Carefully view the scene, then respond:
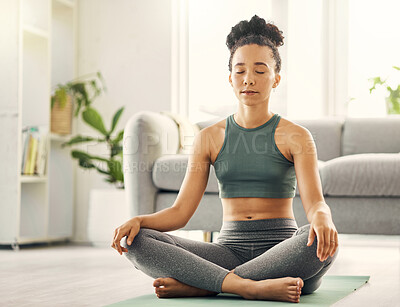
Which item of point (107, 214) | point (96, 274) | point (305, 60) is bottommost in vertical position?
point (96, 274)

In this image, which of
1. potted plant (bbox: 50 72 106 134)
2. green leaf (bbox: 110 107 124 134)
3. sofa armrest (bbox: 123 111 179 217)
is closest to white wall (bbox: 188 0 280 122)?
green leaf (bbox: 110 107 124 134)

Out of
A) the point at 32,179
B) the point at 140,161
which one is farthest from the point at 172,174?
the point at 32,179

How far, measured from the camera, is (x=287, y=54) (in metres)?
4.12

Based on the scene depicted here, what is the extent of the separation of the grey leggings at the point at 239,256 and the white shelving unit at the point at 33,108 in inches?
87.4

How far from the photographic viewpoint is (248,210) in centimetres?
166

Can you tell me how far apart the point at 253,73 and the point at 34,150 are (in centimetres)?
244

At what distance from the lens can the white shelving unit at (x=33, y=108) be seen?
11.9 ft

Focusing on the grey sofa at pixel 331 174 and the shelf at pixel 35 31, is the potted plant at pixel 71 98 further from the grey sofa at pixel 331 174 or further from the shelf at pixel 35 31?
the grey sofa at pixel 331 174

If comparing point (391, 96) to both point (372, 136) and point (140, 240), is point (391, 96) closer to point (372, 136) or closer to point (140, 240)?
point (372, 136)

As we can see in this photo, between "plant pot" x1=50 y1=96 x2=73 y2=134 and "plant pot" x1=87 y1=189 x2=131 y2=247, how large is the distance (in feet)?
1.97

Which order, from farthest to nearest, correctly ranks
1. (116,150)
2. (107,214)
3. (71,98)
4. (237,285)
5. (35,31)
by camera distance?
(71,98)
(116,150)
(35,31)
(107,214)
(237,285)

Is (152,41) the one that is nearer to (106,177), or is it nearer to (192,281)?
(106,177)

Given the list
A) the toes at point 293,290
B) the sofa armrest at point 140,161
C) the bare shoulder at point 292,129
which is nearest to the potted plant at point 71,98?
the sofa armrest at point 140,161

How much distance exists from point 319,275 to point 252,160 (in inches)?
13.7
